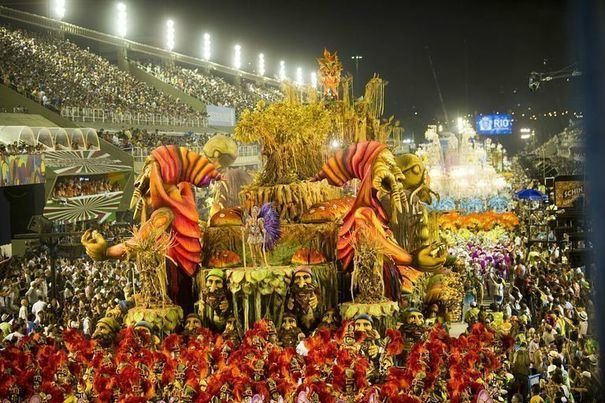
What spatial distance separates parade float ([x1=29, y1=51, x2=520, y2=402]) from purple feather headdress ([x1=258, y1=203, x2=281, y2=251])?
2 cm

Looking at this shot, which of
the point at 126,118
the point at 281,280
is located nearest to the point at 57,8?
the point at 126,118

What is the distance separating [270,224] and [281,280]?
3.26 feet

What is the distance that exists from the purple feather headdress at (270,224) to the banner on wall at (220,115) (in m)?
33.8

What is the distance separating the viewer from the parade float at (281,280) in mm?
12117

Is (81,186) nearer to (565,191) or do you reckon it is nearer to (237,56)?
(565,191)

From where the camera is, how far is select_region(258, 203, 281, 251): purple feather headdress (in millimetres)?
16109

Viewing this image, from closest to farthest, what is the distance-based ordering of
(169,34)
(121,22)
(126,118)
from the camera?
(126,118) → (121,22) → (169,34)

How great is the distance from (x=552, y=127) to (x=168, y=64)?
31.1 m

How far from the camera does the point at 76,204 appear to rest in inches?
1167

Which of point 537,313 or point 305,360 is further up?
point 305,360

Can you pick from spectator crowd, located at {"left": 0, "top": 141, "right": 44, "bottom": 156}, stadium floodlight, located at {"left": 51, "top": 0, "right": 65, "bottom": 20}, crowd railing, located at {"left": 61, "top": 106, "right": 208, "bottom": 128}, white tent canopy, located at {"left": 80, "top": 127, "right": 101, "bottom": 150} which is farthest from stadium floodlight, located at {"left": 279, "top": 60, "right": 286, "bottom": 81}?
spectator crowd, located at {"left": 0, "top": 141, "right": 44, "bottom": 156}

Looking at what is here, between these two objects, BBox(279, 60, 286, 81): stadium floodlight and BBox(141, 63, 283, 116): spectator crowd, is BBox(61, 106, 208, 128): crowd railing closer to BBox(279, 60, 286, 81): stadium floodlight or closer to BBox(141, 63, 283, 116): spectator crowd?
BBox(141, 63, 283, 116): spectator crowd

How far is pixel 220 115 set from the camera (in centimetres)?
5225

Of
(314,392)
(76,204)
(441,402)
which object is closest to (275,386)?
(314,392)
